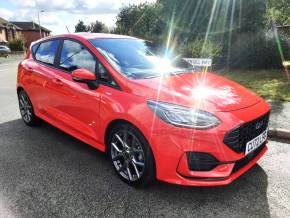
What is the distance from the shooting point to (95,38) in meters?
4.58

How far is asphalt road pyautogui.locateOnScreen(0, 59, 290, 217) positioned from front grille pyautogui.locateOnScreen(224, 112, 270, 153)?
1.97 ft

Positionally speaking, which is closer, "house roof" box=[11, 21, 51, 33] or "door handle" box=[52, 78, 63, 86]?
"door handle" box=[52, 78, 63, 86]

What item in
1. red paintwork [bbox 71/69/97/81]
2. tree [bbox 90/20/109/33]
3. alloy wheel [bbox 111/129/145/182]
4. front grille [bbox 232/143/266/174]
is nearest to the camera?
front grille [bbox 232/143/266/174]

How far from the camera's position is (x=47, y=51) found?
542 centimetres

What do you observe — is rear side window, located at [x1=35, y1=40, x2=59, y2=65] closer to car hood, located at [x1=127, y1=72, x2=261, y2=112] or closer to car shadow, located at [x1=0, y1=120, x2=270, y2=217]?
car shadow, located at [x1=0, y1=120, x2=270, y2=217]

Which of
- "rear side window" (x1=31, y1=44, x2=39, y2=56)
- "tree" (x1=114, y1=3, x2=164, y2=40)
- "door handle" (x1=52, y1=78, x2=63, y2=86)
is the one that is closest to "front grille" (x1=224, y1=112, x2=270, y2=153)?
"door handle" (x1=52, y1=78, x2=63, y2=86)

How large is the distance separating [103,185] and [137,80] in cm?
127

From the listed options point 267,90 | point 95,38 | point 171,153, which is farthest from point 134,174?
point 267,90

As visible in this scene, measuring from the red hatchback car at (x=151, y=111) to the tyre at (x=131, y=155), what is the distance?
0.01m

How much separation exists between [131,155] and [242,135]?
1.23 m

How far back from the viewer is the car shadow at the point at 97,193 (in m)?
3.28

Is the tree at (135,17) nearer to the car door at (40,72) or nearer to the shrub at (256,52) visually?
the shrub at (256,52)

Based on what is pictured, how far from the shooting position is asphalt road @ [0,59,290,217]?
328 centimetres

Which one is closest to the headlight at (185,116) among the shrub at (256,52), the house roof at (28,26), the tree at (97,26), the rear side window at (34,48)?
the rear side window at (34,48)
